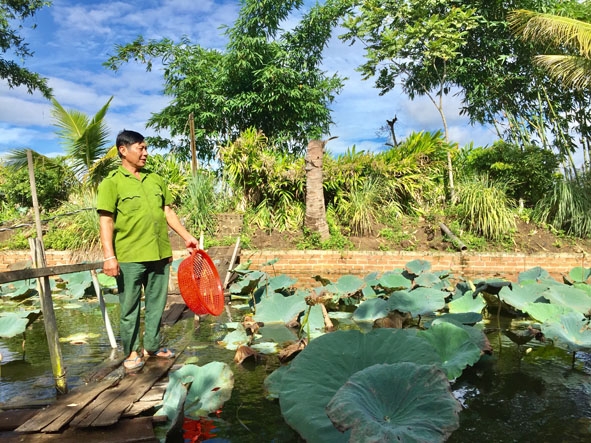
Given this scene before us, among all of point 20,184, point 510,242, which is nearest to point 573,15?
point 510,242

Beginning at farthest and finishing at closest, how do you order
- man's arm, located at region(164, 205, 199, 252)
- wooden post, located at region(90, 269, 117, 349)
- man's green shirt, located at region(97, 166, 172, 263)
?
wooden post, located at region(90, 269, 117, 349)
man's arm, located at region(164, 205, 199, 252)
man's green shirt, located at region(97, 166, 172, 263)

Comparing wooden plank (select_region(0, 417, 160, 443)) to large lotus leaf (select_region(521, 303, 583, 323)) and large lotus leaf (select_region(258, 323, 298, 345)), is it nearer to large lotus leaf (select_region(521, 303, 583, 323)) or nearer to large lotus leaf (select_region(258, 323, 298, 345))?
large lotus leaf (select_region(258, 323, 298, 345))

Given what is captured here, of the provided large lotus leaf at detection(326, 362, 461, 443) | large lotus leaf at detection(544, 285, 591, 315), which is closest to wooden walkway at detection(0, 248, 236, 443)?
large lotus leaf at detection(326, 362, 461, 443)

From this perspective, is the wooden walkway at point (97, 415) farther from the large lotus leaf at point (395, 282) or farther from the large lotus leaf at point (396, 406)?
the large lotus leaf at point (395, 282)

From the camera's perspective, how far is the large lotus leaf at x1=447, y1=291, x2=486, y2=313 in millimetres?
3984

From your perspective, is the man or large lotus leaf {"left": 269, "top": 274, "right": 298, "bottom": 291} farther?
large lotus leaf {"left": 269, "top": 274, "right": 298, "bottom": 291}

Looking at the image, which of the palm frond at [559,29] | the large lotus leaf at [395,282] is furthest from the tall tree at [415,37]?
the large lotus leaf at [395,282]

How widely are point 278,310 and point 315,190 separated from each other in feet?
18.1

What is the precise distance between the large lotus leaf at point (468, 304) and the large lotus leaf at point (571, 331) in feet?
2.78

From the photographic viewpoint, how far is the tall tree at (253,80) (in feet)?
46.0

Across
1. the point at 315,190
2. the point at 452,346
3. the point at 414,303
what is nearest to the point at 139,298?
the point at 452,346

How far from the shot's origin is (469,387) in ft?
9.23

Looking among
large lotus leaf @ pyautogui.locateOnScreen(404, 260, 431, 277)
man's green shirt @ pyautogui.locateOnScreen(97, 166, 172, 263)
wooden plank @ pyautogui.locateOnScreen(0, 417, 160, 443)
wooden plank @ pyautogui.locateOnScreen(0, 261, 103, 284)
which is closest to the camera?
wooden plank @ pyautogui.locateOnScreen(0, 417, 160, 443)

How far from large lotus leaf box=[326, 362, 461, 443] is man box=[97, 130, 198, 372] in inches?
72.6
